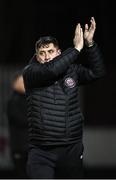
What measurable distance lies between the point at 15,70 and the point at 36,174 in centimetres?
692

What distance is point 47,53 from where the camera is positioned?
7207mm

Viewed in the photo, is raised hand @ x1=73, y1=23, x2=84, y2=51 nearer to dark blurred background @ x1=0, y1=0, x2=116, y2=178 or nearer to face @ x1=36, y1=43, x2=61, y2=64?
face @ x1=36, y1=43, x2=61, y2=64

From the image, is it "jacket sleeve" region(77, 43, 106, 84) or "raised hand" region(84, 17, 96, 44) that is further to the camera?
"jacket sleeve" region(77, 43, 106, 84)

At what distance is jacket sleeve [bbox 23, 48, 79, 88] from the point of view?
7.06 metres

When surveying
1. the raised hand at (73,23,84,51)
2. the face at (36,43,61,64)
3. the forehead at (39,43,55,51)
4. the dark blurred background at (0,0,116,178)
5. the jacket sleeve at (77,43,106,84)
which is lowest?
the dark blurred background at (0,0,116,178)

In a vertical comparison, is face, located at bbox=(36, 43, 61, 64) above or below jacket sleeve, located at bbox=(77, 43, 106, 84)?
above

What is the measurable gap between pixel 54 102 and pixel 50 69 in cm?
30

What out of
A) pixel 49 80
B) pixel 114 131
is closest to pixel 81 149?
pixel 49 80

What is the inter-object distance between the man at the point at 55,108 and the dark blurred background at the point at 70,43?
6.50 meters

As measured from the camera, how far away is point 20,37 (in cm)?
1433

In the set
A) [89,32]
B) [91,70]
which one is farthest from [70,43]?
[89,32]

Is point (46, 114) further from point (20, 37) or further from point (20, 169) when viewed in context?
point (20, 37)

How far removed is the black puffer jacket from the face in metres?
0.06

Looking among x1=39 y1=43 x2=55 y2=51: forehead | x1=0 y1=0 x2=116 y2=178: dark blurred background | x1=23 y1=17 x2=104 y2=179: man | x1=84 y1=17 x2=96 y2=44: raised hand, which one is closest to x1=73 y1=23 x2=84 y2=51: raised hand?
x1=23 y1=17 x2=104 y2=179: man
